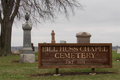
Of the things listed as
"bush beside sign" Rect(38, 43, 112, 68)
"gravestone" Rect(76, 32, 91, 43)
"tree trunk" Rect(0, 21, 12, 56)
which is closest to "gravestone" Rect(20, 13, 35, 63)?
"gravestone" Rect(76, 32, 91, 43)

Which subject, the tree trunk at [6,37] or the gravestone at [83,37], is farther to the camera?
the tree trunk at [6,37]

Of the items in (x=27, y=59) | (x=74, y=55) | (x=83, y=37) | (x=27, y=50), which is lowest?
(x=27, y=59)

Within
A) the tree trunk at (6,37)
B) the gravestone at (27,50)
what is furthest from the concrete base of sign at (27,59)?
the tree trunk at (6,37)

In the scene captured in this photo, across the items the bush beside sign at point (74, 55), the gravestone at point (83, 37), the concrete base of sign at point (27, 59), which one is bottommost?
the concrete base of sign at point (27, 59)

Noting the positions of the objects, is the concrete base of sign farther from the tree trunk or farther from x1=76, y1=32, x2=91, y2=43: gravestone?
the tree trunk

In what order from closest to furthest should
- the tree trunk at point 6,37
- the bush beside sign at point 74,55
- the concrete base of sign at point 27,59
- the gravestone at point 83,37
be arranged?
1. the bush beside sign at point 74,55
2. the gravestone at point 83,37
3. the concrete base of sign at point 27,59
4. the tree trunk at point 6,37

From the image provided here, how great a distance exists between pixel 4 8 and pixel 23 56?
8.81 meters

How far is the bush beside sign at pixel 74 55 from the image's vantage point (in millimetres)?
7949

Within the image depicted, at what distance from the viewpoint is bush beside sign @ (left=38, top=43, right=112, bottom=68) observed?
26.1 feet

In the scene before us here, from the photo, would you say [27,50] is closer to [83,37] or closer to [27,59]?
[27,59]

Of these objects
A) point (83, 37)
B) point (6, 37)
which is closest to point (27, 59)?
point (83, 37)

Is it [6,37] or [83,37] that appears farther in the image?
[6,37]

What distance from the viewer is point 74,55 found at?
808 cm

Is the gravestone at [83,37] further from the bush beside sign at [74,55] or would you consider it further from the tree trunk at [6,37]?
the tree trunk at [6,37]
